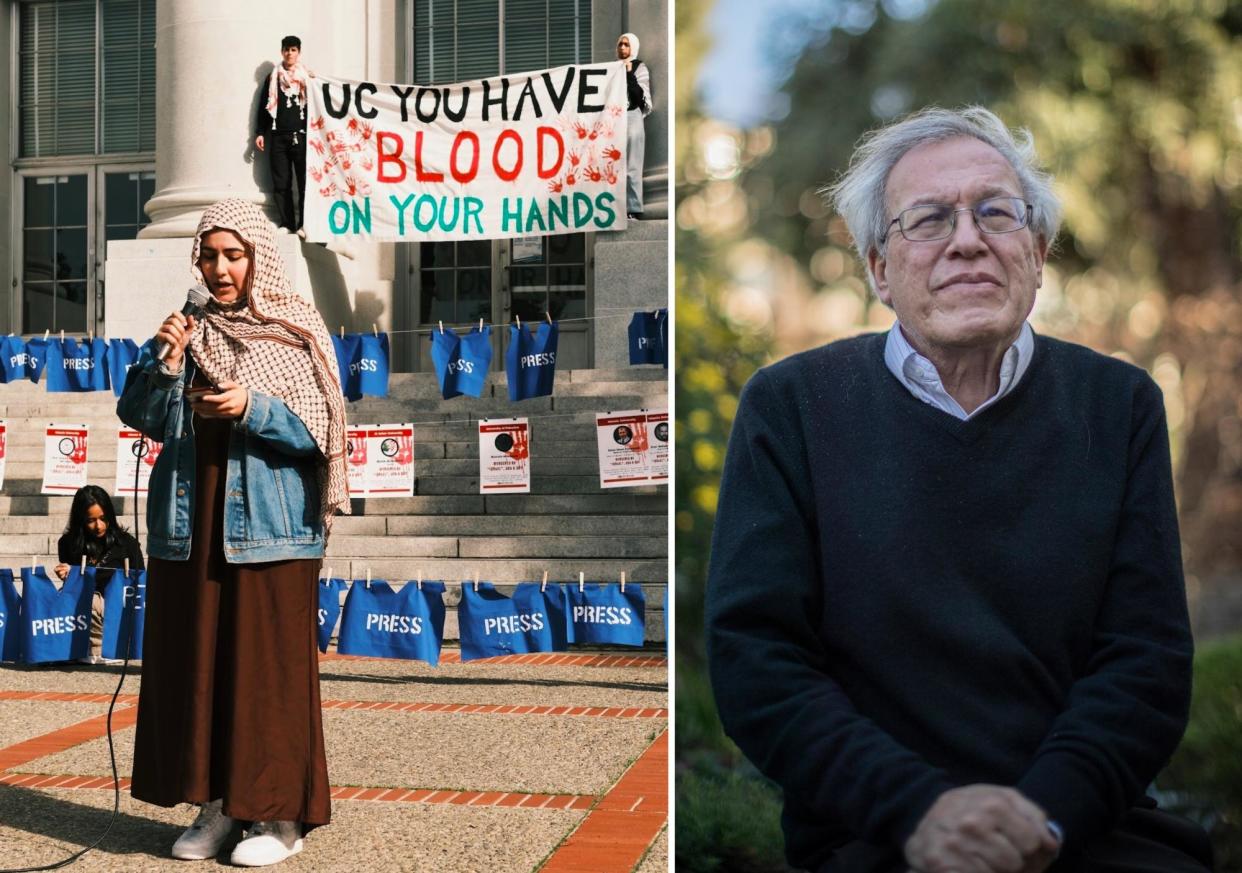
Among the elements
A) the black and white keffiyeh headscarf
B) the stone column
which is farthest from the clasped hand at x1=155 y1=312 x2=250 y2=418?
the stone column

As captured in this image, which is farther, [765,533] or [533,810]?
[533,810]

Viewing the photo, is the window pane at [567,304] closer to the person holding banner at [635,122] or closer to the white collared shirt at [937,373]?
the person holding banner at [635,122]

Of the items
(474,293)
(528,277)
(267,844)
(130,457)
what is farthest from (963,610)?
(474,293)

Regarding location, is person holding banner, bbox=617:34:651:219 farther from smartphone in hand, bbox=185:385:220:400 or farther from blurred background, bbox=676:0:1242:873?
blurred background, bbox=676:0:1242:873

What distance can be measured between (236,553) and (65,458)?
6.64 m

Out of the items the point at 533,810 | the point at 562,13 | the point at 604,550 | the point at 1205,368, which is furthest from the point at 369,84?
the point at 1205,368

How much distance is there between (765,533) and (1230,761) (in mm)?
1299

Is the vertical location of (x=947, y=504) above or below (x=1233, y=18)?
below

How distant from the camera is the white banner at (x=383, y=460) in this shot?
10156mm

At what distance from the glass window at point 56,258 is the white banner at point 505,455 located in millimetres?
9793

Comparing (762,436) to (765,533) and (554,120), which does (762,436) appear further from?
(554,120)

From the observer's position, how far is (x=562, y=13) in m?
16.7

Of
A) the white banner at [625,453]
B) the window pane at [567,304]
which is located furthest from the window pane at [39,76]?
the white banner at [625,453]

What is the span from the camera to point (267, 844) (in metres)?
4.18
